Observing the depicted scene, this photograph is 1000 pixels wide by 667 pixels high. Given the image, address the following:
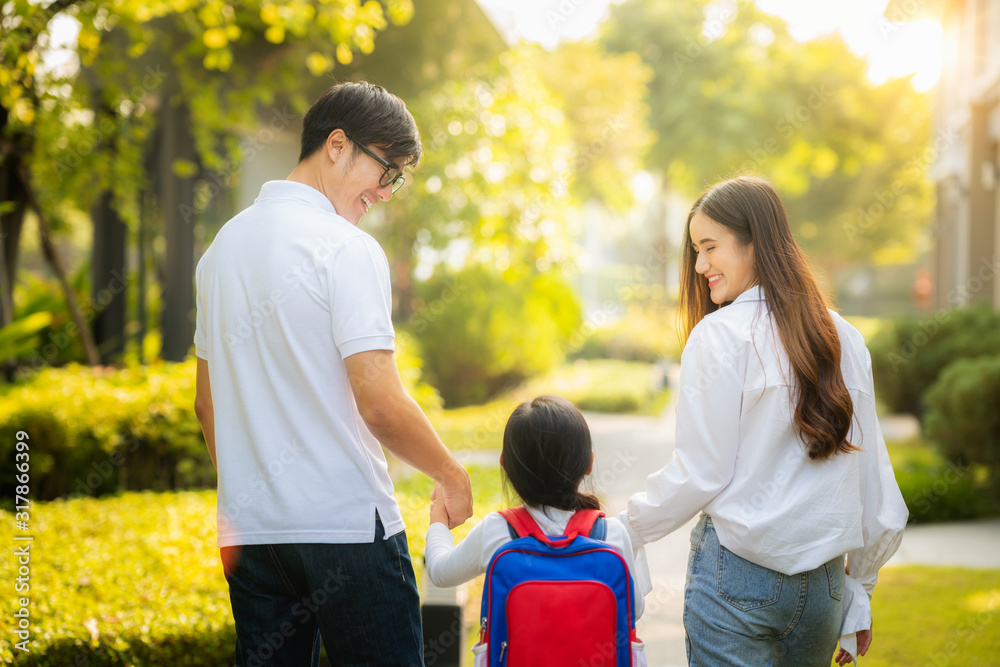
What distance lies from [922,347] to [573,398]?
572cm

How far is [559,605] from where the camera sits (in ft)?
6.01

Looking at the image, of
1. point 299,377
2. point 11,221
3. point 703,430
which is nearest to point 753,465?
point 703,430

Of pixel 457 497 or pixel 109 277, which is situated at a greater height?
pixel 109 277

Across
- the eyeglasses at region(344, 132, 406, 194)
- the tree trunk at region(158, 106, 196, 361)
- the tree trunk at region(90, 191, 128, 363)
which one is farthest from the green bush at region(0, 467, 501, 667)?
the tree trunk at region(90, 191, 128, 363)

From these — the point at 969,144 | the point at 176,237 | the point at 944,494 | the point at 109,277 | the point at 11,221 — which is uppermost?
the point at 969,144

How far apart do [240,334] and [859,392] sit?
5.02 ft

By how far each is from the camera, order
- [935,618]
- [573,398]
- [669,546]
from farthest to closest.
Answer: [573,398] → [669,546] → [935,618]

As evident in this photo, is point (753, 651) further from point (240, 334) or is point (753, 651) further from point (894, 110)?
point (894, 110)

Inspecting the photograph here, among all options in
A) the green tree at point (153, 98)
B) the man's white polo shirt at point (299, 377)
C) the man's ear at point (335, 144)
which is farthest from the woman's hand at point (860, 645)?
the green tree at point (153, 98)

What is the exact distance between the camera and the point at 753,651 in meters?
1.80

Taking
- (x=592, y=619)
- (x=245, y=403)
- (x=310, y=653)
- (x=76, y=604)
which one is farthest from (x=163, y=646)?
(x=592, y=619)

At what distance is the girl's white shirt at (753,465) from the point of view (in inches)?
70.0

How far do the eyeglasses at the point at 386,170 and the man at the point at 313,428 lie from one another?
0.7 inches

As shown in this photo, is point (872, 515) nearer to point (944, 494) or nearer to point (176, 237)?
point (944, 494)
